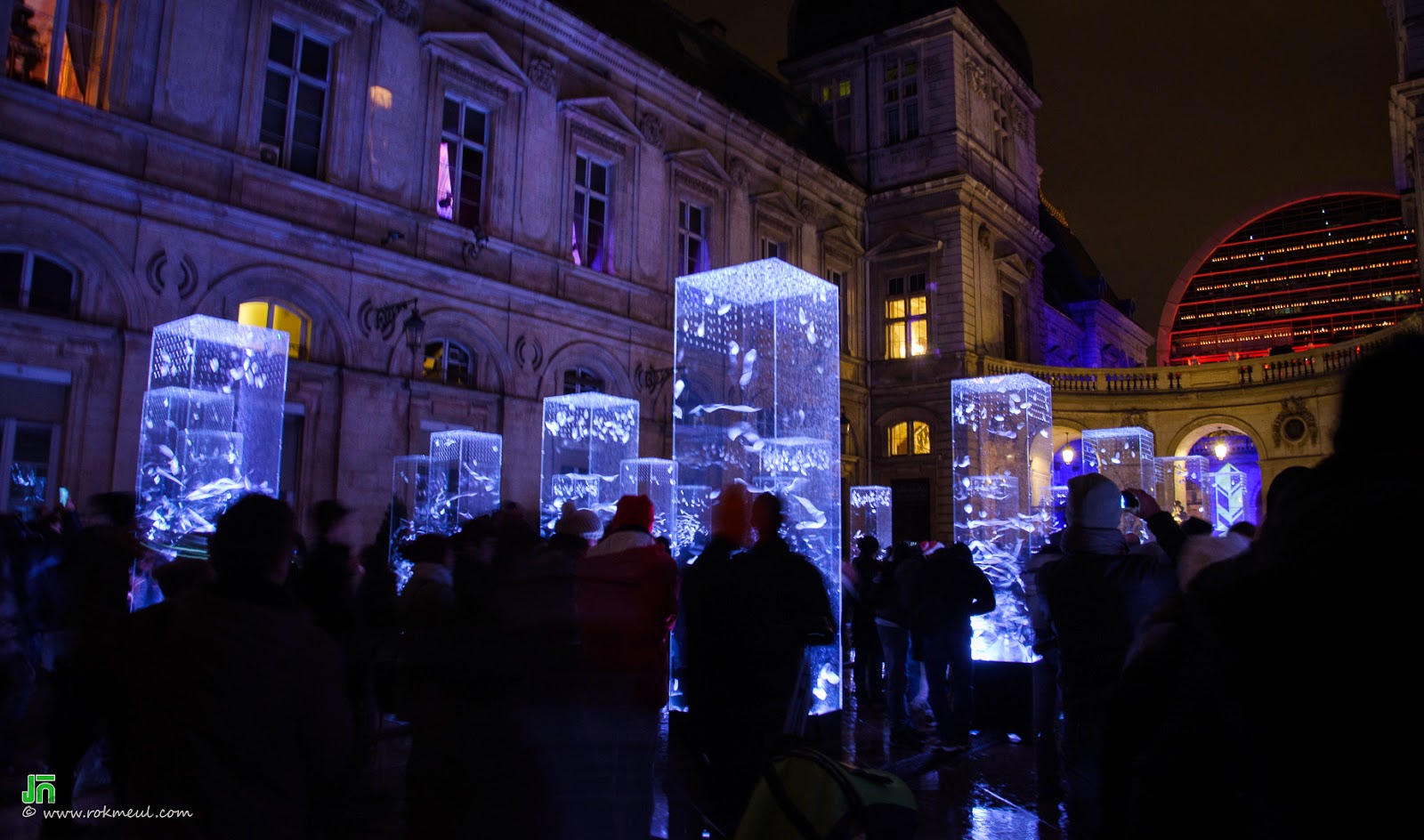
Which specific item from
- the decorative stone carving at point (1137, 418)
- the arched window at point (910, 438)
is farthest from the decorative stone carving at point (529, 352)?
the decorative stone carving at point (1137, 418)

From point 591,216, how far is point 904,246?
1008 cm

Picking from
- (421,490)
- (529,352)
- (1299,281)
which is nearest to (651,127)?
(529,352)

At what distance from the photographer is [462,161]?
52.0ft

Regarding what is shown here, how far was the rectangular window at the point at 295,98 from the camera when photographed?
13500mm

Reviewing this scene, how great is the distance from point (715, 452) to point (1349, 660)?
5103mm

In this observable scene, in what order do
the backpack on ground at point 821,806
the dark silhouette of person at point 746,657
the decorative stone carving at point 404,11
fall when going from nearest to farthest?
the backpack on ground at point 821,806 < the dark silhouette of person at point 746,657 < the decorative stone carving at point 404,11

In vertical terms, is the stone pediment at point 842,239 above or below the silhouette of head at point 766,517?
above

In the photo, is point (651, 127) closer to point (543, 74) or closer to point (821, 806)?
point (543, 74)

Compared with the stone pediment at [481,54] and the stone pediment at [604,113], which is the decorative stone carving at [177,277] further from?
the stone pediment at [604,113]

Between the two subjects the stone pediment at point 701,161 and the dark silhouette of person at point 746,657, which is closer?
the dark silhouette of person at point 746,657

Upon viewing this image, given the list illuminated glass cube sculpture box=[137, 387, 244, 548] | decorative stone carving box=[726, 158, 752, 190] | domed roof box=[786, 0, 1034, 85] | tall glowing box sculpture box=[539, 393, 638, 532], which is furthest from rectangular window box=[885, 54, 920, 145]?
illuminated glass cube sculpture box=[137, 387, 244, 548]

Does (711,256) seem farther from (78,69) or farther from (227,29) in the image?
(78,69)

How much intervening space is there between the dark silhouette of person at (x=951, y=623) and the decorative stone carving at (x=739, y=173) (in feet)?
49.1

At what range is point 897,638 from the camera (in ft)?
26.9
